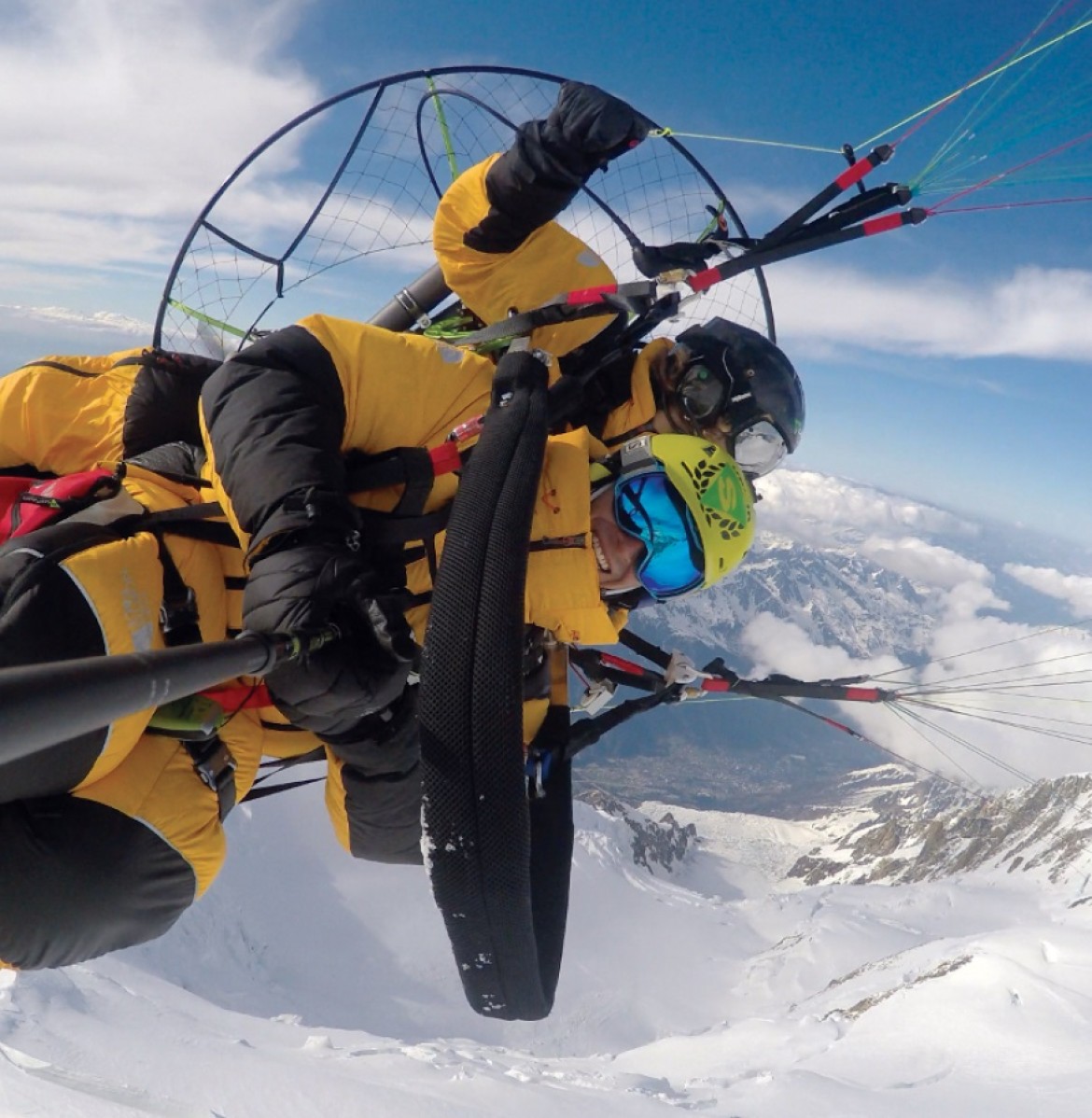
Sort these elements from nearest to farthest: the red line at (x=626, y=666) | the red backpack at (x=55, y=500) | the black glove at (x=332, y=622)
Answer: the black glove at (x=332, y=622)
the red backpack at (x=55, y=500)
the red line at (x=626, y=666)

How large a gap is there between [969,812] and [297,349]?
113940mm

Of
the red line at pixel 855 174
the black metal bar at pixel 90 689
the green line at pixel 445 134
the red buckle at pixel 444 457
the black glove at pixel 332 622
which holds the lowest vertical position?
the black metal bar at pixel 90 689

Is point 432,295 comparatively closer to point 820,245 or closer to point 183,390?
point 183,390

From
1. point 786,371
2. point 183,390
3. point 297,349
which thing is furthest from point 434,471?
point 786,371

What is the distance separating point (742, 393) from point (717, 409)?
14cm

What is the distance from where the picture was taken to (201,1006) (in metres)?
19.8

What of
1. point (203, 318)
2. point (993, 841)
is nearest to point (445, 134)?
point (203, 318)

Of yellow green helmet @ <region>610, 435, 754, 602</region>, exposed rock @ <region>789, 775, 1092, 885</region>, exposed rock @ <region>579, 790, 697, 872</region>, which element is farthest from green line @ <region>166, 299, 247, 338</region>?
exposed rock @ <region>579, 790, 697, 872</region>

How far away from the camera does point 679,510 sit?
108 inches

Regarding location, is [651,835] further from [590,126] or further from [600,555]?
[590,126]

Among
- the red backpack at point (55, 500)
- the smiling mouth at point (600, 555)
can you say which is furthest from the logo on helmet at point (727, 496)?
the red backpack at point (55, 500)

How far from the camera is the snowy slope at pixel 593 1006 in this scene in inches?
378

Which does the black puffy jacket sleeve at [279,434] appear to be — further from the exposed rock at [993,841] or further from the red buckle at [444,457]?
the exposed rock at [993,841]

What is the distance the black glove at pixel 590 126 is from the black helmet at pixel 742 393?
974mm
